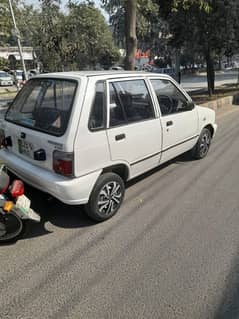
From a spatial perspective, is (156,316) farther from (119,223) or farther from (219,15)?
(219,15)

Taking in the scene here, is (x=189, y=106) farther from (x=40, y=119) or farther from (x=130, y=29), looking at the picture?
(x=130, y=29)

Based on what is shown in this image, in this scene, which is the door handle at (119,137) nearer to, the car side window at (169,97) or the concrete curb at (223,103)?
the car side window at (169,97)

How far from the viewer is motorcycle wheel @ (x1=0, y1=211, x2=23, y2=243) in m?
3.18

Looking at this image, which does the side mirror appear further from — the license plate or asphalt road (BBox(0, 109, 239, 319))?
the license plate

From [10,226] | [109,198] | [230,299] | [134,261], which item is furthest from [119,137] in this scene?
[230,299]

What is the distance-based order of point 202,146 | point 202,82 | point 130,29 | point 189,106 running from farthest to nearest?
point 202,82, point 130,29, point 202,146, point 189,106

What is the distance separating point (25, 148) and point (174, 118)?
2.25m

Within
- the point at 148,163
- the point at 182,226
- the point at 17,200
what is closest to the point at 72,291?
the point at 17,200

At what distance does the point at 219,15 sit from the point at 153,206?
10.7 meters

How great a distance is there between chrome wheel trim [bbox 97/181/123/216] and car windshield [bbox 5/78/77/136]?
889 mm

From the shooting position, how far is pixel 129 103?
389 cm

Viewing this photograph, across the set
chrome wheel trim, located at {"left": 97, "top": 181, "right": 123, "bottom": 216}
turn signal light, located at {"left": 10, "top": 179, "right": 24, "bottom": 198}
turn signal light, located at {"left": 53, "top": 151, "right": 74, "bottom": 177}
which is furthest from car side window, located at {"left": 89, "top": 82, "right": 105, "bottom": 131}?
turn signal light, located at {"left": 10, "top": 179, "right": 24, "bottom": 198}

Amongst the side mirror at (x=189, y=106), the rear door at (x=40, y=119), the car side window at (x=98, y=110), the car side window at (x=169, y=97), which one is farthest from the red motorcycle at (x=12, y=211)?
the side mirror at (x=189, y=106)

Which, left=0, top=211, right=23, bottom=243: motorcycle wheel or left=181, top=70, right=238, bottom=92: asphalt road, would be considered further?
left=181, top=70, right=238, bottom=92: asphalt road
